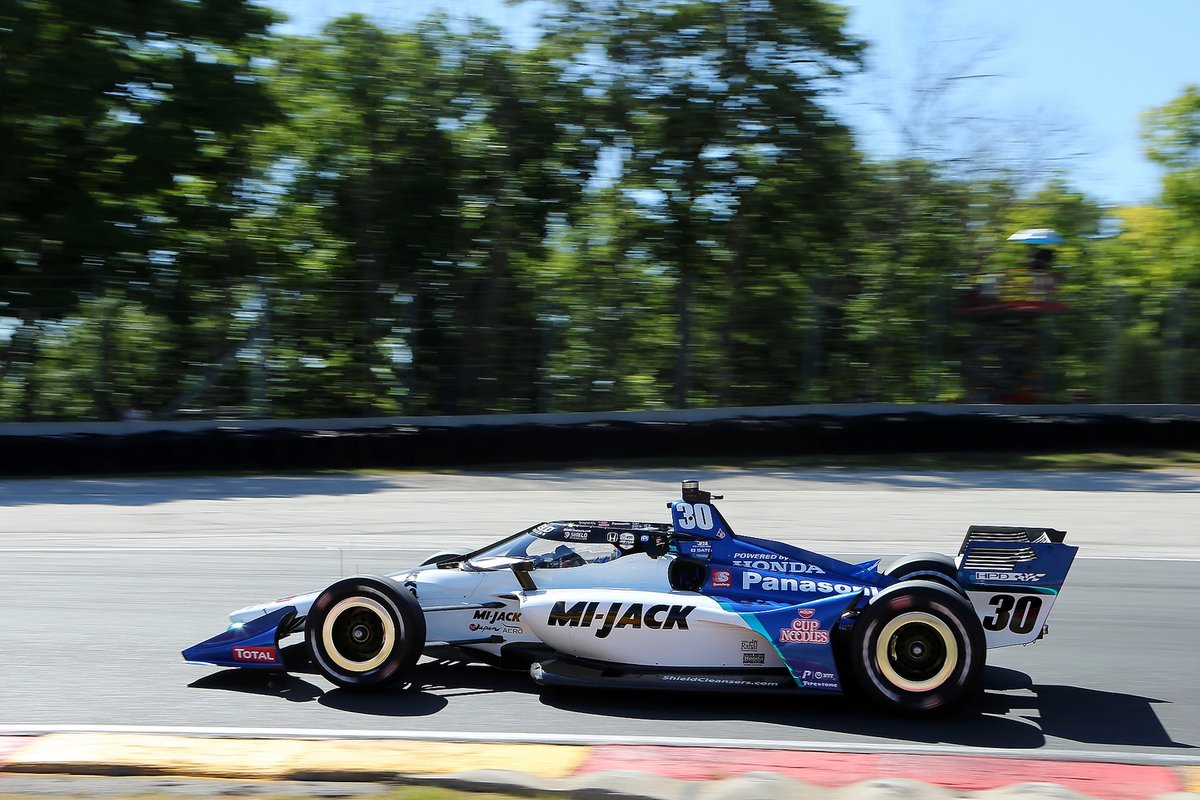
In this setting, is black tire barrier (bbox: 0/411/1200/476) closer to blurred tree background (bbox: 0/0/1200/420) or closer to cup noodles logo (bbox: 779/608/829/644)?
blurred tree background (bbox: 0/0/1200/420)

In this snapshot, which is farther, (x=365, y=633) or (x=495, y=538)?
(x=495, y=538)

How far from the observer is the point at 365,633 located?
5555mm

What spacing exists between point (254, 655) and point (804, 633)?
2.59m

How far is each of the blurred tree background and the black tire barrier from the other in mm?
1191

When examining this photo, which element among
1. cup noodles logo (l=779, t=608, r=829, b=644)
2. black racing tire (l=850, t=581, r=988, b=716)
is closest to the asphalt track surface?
black racing tire (l=850, t=581, r=988, b=716)

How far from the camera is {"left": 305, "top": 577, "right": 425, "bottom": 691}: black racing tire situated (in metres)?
5.46

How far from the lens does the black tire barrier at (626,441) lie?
46.7 ft

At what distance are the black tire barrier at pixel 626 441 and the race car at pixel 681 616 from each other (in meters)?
8.98

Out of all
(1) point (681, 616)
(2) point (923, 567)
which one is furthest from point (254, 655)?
(2) point (923, 567)

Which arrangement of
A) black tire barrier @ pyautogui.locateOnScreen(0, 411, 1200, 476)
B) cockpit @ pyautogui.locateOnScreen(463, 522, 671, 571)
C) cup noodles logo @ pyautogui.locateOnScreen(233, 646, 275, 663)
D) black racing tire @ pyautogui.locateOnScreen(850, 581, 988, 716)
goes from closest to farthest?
black racing tire @ pyautogui.locateOnScreen(850, 581, 988, 716) < cup noodles logo @ pyautogui.locateOnScreen(233, 646, 275, 663) < cockpit @ pyautogui.locateOnScreen(463, 522, 671, 571) < black tire barrier @ pyautogui.locateOnScreen(0, 411, 1200, 476)

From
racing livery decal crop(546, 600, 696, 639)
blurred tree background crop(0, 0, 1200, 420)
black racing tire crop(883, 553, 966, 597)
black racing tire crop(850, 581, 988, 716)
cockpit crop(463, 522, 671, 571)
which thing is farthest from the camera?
blurred tree background crop(0, 0, 1200, 420)

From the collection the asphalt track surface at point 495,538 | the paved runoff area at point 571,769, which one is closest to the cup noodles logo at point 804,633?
the asphalt track surface at point 495,538

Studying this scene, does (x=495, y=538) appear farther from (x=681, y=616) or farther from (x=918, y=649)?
(x=918, y=649)

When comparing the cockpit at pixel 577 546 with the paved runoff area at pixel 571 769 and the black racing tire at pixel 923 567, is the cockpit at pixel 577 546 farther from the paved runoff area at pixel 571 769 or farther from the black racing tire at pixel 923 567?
the black racing tire at pixel 923 567
